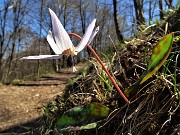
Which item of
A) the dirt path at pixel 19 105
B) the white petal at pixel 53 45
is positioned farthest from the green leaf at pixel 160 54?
the dirt path at pixel 19 105

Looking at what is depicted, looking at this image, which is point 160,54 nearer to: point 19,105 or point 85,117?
point 85,117

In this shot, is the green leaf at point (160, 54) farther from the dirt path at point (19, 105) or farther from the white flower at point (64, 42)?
the dirt path at point (19, 105)

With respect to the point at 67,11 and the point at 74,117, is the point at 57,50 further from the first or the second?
the point at 67,11

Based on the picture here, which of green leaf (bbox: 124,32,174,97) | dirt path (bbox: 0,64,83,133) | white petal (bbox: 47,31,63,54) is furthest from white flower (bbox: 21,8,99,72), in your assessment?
dirt path (bbox: 0,64,83,133)

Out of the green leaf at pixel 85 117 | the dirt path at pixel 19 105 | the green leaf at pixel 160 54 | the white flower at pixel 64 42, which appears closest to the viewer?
the white flower at pixel 64 42

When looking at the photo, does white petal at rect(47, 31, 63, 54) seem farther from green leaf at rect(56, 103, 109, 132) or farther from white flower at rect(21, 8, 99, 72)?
green leaf at rect(56, 103, 109, 132)

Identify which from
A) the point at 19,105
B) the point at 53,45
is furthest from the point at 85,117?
the point at 19,105

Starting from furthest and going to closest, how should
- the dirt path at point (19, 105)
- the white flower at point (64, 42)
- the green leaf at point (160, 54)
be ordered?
the dirt path at point (19, 105)
the green leaf at point (160, 54)
the white flower at point (64, 42)

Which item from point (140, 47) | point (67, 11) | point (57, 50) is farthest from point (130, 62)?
point (67, 11)
